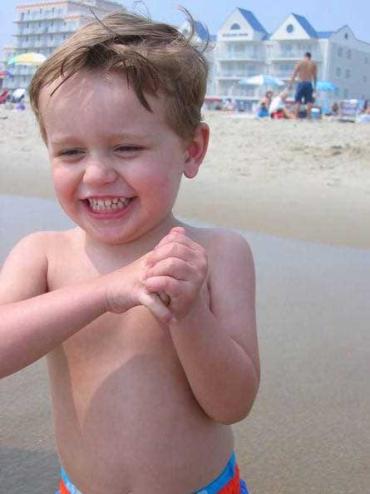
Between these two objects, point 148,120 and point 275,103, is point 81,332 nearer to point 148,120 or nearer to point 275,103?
point 148,120

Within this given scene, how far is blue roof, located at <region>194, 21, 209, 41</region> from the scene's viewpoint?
5.67 feet

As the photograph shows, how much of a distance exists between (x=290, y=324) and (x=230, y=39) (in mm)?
84131

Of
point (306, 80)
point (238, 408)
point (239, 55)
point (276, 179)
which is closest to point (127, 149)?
point (238, 408)

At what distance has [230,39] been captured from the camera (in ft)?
274

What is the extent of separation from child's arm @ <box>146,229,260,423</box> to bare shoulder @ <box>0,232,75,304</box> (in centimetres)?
39

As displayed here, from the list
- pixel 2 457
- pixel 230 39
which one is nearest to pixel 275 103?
pixel 2 457

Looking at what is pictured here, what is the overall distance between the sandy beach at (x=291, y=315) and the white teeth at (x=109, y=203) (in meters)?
1.01

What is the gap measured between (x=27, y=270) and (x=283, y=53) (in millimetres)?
83066

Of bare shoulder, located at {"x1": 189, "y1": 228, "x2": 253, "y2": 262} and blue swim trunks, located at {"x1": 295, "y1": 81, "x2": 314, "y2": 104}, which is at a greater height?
bare shoulder, located at {"x1": 189, "y1": 228, "x2": 253, "y2": 262}

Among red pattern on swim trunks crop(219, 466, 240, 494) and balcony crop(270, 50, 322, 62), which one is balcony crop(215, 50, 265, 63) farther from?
red pattern on swim trunks crop(219, 466, 240, 494)

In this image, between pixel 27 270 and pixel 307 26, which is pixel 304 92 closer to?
pixel 27 270

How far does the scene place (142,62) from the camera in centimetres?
142

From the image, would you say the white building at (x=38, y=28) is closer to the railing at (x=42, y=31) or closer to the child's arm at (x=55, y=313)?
the railing at (x=42, y=31)

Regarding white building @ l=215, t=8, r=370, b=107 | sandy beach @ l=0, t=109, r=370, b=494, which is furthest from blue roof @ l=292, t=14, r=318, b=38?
sandy beach @ l=0, t=109, r=370, b=494
